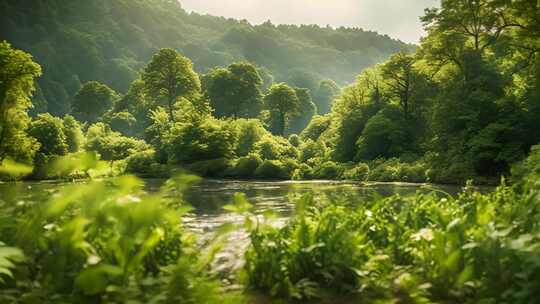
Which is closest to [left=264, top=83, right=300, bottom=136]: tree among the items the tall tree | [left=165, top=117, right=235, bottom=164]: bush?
[left=165, top=117, right=235, bottom=164]: bush

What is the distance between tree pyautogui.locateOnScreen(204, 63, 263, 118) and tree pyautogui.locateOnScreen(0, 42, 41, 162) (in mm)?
40696

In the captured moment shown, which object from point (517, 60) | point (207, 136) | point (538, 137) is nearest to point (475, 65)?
point (517, 60)

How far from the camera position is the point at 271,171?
40.0m

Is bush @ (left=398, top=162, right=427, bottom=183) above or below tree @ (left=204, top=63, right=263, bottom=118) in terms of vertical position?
below

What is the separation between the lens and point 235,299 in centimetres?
249

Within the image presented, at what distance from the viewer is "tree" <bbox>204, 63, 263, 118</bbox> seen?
235 feet

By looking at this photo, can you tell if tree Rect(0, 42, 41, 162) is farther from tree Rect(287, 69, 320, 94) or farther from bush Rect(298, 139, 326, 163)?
tree Rect(287, 69, 320, 94)

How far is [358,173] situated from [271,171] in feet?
27.4

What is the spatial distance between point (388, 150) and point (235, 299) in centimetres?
3959

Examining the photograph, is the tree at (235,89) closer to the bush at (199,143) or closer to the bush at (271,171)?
the bush at (199,143)

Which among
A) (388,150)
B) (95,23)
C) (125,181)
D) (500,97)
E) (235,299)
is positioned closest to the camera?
(125,181)

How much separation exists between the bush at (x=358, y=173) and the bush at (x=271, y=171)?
244 inches

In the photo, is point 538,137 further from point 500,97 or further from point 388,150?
point 388,150

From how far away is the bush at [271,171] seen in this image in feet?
130
